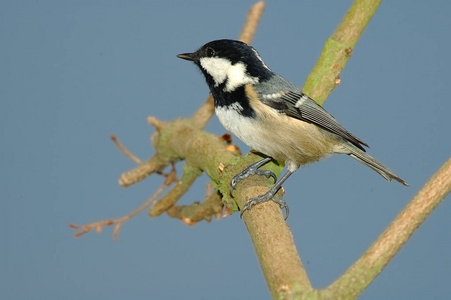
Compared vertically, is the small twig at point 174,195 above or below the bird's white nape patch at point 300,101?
below

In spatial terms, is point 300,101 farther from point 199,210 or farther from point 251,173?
point 199,210

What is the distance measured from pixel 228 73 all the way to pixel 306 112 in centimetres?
43

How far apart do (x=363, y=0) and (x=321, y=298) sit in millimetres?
2136

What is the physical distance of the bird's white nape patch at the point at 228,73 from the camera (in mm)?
2715

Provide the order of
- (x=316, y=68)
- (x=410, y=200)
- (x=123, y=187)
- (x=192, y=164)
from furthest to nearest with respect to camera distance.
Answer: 1. (x=123, y=187)
2. (x=192, y=164)
3. (x=316, y=68)
4. (x=410, y=200)

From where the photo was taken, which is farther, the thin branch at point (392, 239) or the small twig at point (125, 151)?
the small twig at point (125, 151)

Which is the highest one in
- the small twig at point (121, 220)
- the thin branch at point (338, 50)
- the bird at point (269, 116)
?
the thin branch at point (338, 50)

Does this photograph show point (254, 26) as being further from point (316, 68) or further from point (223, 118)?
point (223, 118)

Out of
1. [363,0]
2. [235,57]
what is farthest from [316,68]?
[235,57]

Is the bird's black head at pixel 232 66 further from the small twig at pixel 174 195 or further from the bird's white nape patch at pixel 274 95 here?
the small twig at pixel 174 195

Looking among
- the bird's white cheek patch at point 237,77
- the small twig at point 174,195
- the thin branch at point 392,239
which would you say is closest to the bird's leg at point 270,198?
the bird's white cheek patch at point 237,77

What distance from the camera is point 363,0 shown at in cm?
326

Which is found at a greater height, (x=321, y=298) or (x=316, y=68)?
(x=316, y=68)

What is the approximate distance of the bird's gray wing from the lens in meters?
2.70
